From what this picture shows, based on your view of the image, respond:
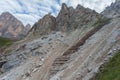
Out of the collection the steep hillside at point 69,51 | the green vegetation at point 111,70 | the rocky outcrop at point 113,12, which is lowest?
the green vegetation at point 111,70

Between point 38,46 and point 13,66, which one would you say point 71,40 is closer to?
point 38,46

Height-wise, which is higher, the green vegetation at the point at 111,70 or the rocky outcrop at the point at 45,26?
the rocky outcrop at the point at 45,26

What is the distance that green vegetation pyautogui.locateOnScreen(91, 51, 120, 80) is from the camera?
3875 cm

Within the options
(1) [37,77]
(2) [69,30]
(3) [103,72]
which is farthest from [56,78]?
(2) [69,30]

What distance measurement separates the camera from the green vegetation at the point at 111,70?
3875 cm

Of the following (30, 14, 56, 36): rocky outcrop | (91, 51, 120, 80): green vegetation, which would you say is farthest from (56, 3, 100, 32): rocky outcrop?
(91, 51, 120, 80): green vegetation

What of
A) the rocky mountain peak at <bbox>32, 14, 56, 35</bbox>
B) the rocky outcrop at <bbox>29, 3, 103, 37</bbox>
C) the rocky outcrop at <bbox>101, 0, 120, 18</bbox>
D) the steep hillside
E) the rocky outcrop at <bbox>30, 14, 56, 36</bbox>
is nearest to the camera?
the steep hillside

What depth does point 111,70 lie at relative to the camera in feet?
134

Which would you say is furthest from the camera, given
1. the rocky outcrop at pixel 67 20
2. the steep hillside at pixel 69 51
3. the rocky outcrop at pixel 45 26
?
the rocky outcrop at pixel 45 26

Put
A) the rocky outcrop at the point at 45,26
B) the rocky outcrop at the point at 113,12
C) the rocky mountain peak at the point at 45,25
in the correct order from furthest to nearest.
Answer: the rocky mountain peak at the point at 45,25, the rocky outcrop at the point at 45,26, the rocky outcrop at the point at 113,12

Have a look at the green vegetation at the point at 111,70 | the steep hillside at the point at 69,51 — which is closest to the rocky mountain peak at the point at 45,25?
the steep hillside at the point at 69,51

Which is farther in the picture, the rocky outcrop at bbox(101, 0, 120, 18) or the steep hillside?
the rocky outcrop at bbox(101, 0, 120, 18)

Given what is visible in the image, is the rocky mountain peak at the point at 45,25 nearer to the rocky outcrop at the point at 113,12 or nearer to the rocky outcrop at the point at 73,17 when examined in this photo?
the rocky outcrop at the point at 73,17

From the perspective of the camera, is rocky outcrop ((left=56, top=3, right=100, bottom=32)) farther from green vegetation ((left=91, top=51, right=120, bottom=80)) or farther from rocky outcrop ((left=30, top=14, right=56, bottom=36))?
green vegetation ((left=91, top=51, right=120, bottom=80))
